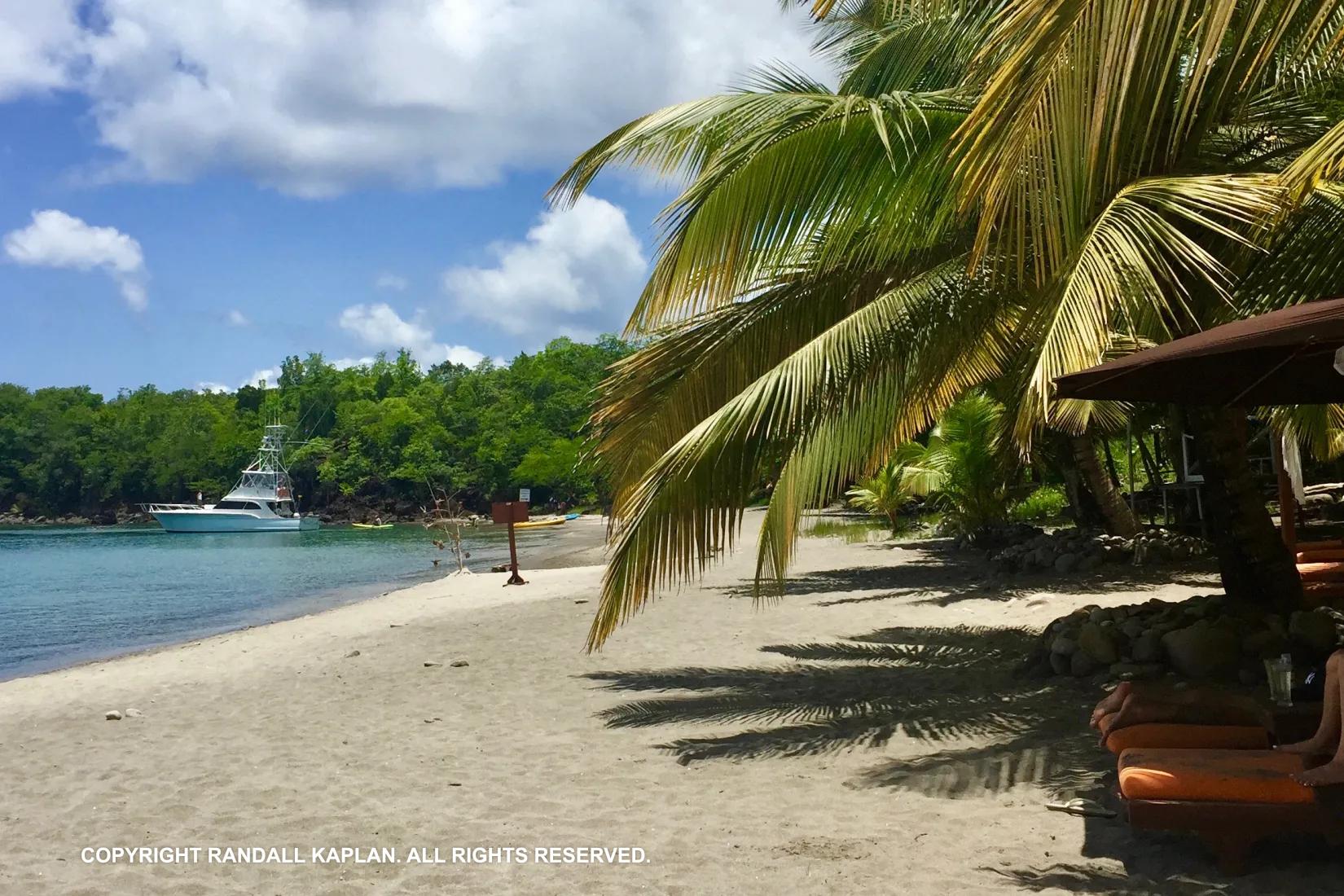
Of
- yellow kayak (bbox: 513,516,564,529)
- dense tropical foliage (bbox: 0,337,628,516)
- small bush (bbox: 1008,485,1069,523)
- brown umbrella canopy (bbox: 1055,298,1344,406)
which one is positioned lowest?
yellow kayak (bbox: 513,516,564,529)

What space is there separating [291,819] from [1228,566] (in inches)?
222

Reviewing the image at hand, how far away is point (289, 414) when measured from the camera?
102m

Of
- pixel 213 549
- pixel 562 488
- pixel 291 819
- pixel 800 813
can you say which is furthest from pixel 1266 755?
pixel 562 488

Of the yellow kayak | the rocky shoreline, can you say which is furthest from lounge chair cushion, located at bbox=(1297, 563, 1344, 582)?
the yellow kayak

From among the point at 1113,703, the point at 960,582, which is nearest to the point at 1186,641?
the point at 1113,703

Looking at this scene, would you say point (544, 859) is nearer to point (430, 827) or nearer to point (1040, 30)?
point (430, 827)

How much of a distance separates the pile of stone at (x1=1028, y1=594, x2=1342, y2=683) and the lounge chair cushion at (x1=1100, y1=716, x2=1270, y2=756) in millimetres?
2131

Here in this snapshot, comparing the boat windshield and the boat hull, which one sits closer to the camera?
the boat hull

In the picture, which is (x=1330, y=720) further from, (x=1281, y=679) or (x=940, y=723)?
(x=940, y=723)

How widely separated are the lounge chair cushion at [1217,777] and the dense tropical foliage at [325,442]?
7544cm

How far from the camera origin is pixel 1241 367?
4484 millimetres

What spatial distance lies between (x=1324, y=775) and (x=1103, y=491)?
12626 millimetres

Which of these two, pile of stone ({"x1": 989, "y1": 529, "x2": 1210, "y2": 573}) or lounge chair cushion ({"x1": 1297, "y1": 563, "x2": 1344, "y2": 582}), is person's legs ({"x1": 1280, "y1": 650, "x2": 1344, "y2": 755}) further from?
pile of stone ({"x1": 989, "y1": 529, "x2": 1210, "y2": 573})

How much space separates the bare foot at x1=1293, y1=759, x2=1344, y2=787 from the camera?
3.47m
